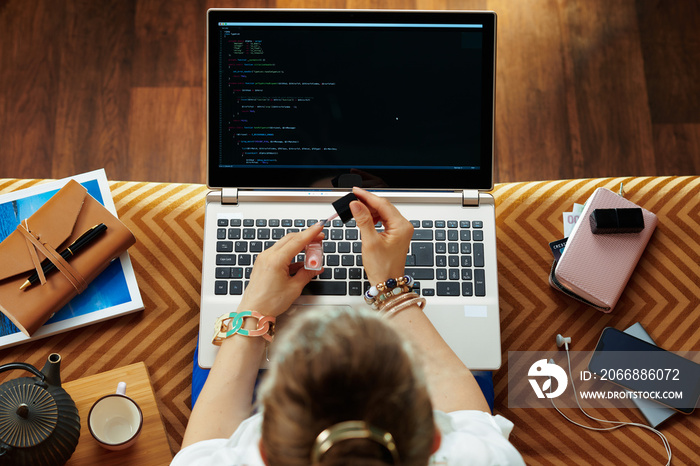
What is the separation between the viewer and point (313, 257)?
33.4 inches

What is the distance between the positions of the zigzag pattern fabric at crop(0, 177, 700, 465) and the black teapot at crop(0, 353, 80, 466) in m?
0.16

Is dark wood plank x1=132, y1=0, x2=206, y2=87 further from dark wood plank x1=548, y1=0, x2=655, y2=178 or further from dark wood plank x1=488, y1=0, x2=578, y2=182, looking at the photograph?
dark wood plank x1=548, y1=0, x2=655, y2=178

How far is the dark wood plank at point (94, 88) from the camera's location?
1605mm

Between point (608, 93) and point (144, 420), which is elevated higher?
point (608, 93)

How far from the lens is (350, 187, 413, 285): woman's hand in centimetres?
84

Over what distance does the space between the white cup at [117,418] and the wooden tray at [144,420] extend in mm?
18

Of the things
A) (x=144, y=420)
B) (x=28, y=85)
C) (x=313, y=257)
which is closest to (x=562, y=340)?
(x=313, y=257)

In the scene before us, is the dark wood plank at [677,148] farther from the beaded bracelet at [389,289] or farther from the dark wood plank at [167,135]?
the dark wood plank at [167,135]

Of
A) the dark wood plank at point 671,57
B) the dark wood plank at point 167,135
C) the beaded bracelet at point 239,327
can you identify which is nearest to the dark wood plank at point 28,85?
the dark wood plank at point 167,135

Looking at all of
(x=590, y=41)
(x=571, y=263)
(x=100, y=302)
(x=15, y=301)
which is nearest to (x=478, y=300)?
(x=571, y=263)

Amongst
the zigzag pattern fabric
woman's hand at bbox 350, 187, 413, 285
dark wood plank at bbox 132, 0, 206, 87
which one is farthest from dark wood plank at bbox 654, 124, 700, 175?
dark wood plank at bbox 132, 0, 206, 87

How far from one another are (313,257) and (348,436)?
0.44 m

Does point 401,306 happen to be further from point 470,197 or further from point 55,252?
point 55,252

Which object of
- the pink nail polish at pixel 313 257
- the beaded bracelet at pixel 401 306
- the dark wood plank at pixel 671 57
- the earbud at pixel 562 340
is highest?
the dark wood plank at pixel 671 57
